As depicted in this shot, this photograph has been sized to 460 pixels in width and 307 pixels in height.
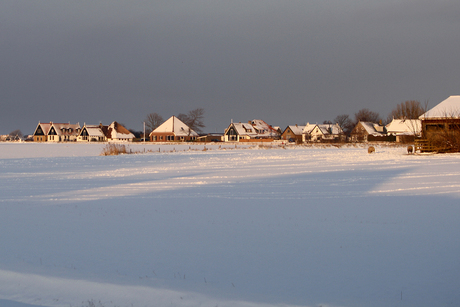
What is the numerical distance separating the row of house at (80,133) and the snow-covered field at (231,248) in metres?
92.2

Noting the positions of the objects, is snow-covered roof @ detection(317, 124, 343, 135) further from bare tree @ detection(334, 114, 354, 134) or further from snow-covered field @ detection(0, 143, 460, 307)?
snow-covered field @ detection(0, 143, 460, 307)

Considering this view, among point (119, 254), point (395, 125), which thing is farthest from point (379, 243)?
point (395, 125)

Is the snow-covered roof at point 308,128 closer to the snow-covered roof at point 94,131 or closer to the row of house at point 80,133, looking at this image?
the row of house at point 80,133

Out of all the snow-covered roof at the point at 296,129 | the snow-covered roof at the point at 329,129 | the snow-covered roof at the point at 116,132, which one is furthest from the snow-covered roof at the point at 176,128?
the snow-covered roof at the point at 329,129

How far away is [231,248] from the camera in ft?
20.0

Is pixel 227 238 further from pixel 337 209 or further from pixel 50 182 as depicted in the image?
pixel 50 182

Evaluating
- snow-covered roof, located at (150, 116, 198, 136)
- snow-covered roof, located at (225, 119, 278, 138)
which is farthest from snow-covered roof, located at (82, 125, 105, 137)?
snow-covered roof, located at (225, 119, 278, 138)

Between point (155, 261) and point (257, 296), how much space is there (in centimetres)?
174

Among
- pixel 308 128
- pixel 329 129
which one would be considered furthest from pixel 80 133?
pixel 329 129

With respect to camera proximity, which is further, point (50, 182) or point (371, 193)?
point (50, 182)

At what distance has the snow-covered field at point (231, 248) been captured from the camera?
15.0 feet

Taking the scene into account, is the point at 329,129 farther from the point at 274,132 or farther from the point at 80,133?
the point at 80,133

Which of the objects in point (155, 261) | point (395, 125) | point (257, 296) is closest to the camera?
point (257, 296)

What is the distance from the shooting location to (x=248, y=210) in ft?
28.7
